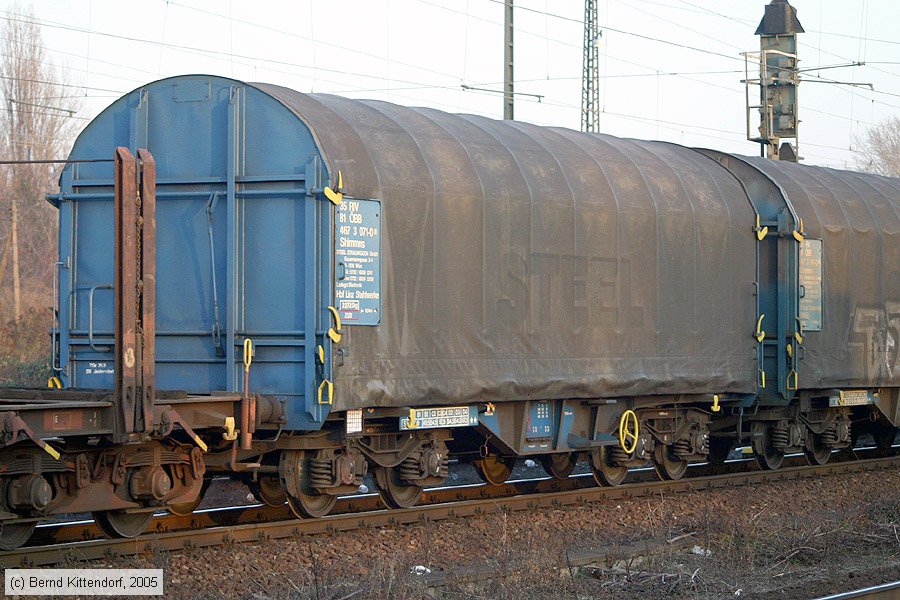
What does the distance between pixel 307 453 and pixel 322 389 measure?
3.42 feet

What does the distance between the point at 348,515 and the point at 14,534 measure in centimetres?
331

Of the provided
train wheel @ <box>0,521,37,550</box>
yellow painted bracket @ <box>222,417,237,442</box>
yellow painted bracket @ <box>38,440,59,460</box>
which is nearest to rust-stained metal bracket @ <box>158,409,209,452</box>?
yellow painted bracket @ <box>222,417,237,442</box>

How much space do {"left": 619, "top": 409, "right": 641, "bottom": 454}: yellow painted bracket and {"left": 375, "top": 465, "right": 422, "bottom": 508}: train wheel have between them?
294cm

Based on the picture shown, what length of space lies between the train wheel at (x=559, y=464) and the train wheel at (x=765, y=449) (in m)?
3.26

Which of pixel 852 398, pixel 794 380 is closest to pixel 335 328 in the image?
pixel 794 380

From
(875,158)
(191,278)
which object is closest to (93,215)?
(191,278)

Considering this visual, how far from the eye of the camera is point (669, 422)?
15.5 metres

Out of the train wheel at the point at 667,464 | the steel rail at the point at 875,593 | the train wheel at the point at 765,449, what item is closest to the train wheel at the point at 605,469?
the train wheel at the point at 667,464

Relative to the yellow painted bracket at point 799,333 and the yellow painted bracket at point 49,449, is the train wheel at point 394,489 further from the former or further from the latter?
the yellow painted bracket at point 799,333

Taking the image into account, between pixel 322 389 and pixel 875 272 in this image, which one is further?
pixel 875 272

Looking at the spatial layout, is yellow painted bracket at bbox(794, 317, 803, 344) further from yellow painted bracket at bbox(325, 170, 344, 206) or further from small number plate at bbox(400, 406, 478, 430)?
yellow painted bracket at bbox(325, 170, 344, 206)

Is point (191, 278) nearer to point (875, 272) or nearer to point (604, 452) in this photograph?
point (604, 452)

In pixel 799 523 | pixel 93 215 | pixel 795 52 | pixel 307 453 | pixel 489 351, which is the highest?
pixel 795 52

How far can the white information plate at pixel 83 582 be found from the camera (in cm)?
856
